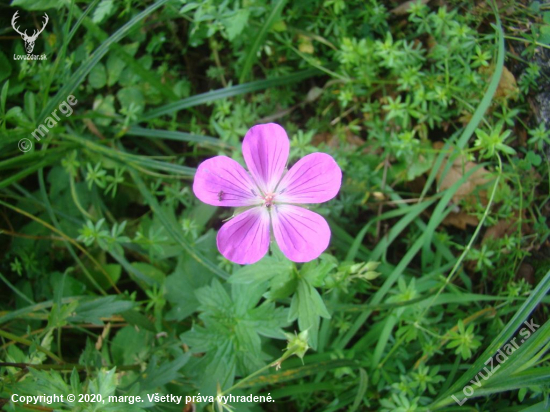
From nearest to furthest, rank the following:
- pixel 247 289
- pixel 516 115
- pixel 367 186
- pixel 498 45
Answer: pixel 247 289, pixel 498 45, pixel 516 115, pixel 367 186

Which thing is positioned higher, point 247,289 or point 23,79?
point 23,79

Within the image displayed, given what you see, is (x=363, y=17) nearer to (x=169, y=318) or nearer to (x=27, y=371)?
(x=169, y=318)

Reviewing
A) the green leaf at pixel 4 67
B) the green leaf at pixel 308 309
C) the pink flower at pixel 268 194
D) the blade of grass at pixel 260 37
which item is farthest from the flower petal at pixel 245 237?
the green leaf at pixel 4 67

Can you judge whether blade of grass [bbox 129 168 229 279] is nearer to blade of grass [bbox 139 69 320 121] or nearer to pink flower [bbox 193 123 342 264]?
blade of grass [bbox 139 69 320 121]

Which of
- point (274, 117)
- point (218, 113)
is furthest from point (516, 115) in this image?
Result: point (218, 113)

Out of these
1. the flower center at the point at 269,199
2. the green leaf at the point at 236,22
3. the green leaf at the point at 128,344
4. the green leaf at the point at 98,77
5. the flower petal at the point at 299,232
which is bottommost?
the green leaf at the point at 128,344

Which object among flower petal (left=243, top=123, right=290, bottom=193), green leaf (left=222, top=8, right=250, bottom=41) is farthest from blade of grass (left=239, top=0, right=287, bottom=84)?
flower petal (left=243, top=123, right=290, bottom=193)

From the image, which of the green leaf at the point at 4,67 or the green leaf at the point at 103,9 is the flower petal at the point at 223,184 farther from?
the green leaf at the point at 4,67
